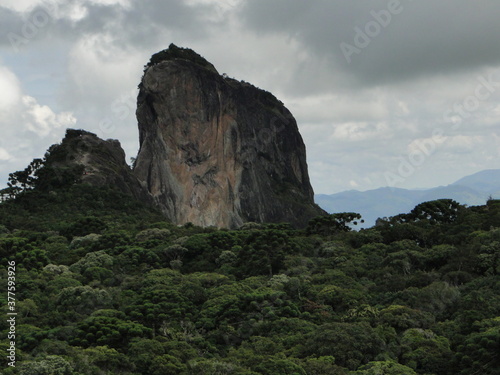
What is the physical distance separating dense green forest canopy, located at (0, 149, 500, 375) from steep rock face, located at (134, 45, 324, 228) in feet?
151

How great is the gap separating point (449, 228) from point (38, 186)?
62.6 metres

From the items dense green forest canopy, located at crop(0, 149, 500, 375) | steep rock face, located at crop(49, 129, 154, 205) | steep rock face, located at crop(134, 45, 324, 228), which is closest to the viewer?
dense green forest canopy, located at crop(0, 149, 500, 375)

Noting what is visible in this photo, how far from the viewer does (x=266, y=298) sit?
51000 mm

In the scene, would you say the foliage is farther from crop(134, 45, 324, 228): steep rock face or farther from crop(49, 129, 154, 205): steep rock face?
crop(134, 45, 324, 228): steep rock face

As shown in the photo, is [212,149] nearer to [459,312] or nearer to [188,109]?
[188,109]

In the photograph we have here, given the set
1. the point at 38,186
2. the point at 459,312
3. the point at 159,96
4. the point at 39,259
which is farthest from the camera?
the point at 159,96

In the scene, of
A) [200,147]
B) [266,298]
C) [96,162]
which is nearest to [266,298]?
[266,298]

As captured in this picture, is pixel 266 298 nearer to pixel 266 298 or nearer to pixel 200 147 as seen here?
pixel 266 298

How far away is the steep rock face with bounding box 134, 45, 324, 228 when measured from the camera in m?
129

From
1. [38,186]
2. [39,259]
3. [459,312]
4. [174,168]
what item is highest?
[174,168]

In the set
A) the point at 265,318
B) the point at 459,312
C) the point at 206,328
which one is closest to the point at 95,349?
the point at 206,328

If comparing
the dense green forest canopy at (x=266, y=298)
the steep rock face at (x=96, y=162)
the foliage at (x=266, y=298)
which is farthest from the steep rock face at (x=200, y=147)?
the foliage at (x=266, y=298)

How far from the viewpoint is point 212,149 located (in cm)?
13488

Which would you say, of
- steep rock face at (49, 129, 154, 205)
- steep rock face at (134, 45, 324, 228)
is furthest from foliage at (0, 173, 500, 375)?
steep rock face at (134, 45, 324, 228)
